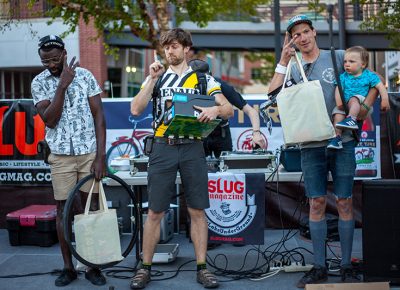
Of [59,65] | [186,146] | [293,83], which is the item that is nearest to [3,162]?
[59,65]

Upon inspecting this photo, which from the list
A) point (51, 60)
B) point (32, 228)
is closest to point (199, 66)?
point (51, 60)

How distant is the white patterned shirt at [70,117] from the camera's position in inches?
187

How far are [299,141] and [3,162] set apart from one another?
14.7ft

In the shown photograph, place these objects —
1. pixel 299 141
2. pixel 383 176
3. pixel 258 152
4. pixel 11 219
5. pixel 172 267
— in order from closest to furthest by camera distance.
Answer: pixel 299 141 → pixel 172 267 → pixel 258 152 → pixel 11 219 → pixel 383 176

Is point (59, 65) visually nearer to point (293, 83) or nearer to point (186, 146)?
point (186, 146)

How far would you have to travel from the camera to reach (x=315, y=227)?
4.66 meters

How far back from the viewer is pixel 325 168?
4664mm

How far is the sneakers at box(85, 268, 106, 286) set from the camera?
4.77m

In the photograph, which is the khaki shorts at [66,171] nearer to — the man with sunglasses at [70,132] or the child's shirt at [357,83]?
the man with sunglasses at [70,132]

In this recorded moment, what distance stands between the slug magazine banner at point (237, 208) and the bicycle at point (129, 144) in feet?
7.44

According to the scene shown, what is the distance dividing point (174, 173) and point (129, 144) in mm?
2976

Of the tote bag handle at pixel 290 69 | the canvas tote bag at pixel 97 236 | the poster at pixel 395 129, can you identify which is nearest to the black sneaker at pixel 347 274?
the tote bag handle at pixel 290 69

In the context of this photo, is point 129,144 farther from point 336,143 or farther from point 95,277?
point 336,143

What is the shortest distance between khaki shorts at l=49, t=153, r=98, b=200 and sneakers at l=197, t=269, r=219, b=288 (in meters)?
1.11
